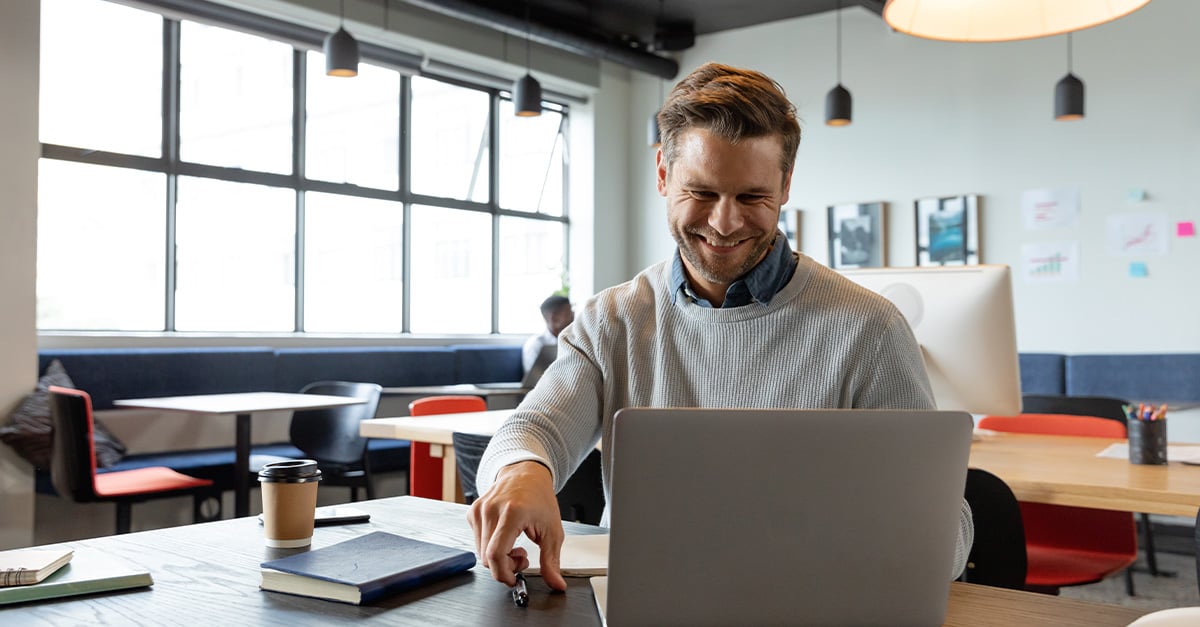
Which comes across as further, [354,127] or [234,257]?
[354,127]

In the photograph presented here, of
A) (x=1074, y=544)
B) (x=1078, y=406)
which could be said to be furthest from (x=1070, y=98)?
(x=1074, y=544)

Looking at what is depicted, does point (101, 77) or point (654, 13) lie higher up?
point (654, 13)

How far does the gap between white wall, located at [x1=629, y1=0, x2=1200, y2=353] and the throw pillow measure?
4894 mm

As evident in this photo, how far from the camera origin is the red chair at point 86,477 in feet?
12.6

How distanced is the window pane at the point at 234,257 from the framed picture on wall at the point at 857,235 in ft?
12.5

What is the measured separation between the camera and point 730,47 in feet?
25.7

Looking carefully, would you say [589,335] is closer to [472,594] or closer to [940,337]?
[472,594]

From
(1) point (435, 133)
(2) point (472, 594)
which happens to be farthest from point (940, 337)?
(1) point (435, 133)

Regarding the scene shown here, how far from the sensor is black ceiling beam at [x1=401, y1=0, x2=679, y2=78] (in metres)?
6.26

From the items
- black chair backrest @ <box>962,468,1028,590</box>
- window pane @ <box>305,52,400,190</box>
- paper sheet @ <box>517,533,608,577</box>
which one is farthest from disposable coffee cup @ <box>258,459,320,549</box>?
window pane @ <box>305,52,400,190</box>

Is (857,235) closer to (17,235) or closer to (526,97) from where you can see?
(526,97)

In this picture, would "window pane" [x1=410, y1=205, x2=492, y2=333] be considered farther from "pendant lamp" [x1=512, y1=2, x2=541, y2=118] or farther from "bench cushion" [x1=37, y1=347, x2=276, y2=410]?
"bench cushion" [x1=37, y1=347, x2=276, y2=410]

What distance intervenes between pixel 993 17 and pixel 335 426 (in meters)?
3.91

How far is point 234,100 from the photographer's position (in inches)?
237
